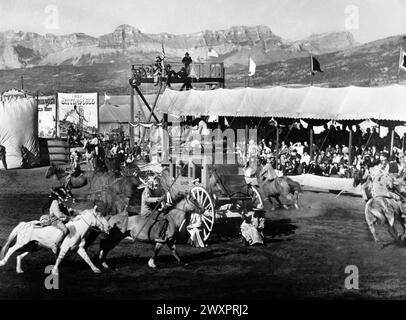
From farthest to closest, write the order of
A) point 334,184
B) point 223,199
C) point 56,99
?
point 56,99 < point 334,184 < point 223,199

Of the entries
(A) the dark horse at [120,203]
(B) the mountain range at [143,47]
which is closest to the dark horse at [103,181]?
(A) the dark horse at [120,203]

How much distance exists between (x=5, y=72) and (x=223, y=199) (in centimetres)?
6365

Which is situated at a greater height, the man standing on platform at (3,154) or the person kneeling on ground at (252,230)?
the man standing on platform at (3,154)

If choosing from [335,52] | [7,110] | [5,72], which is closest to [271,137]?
[7,110]

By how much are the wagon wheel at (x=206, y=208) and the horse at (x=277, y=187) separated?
4.64m

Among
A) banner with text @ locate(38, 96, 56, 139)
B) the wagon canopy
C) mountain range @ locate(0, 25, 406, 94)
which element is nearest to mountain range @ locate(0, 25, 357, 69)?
mountain range @ locate(0, 25, 406, 94)

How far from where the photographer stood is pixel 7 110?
87.8 feet

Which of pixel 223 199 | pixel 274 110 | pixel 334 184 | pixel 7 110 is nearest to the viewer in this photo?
pixel 223 199

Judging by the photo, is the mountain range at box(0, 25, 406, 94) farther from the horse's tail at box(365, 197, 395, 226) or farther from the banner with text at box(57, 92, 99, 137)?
the horse's tail at box(365, 197, 395, 226)

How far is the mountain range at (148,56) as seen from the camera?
54875 millimetres

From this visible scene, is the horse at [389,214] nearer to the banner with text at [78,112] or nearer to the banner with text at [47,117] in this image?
the banner with text at [78,112]

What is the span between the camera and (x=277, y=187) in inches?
687

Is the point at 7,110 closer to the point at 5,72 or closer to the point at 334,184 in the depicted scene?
the point at 334,184

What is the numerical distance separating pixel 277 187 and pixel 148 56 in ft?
134
